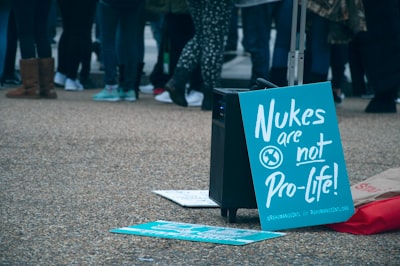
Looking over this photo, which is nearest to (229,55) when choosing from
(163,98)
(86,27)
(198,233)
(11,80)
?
(11,80)

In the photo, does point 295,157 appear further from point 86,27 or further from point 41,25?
point 86,27

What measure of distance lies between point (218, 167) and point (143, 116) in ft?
13.1

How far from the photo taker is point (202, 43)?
8305mm

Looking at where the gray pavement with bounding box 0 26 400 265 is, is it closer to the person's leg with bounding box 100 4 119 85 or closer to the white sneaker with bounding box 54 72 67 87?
the person's leg with bounding box 100 4 119 85

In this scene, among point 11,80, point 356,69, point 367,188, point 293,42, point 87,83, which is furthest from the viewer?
point 87,83

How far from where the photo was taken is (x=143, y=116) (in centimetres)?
820

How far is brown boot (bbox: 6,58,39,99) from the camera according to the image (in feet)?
29.2

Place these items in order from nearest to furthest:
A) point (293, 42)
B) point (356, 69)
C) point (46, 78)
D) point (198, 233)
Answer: point (198, 233)
point (293, 42)
point (46, 78)
point (356, 69)

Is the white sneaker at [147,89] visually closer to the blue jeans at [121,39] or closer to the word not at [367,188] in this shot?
the blue jeans at [121,39]

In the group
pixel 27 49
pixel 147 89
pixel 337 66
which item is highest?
pixel 27 49

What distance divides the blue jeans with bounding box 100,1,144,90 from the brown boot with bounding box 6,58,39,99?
2.09 ft

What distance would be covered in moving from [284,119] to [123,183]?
133 centimetres

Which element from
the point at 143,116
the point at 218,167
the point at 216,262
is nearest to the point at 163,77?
the point at 143,116

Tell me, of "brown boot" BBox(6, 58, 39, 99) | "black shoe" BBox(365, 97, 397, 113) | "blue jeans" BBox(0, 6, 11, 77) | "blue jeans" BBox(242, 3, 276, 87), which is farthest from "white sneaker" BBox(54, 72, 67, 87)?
"black shoe" BBox(365, 97, 397, 113)
